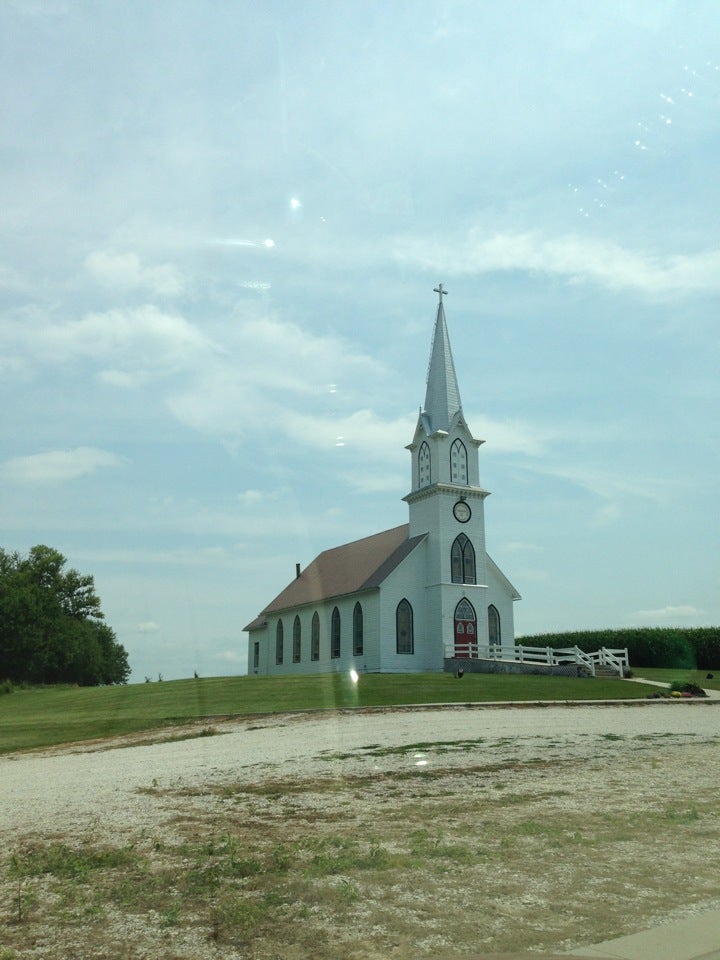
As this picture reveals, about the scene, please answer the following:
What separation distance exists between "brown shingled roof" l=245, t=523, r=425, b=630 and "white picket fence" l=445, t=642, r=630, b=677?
600 cm

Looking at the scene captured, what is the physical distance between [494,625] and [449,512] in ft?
24.0

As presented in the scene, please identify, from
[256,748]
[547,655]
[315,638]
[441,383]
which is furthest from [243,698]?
[441,383]

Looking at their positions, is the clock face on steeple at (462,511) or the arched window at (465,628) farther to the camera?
the clock face on steeple at (462,511)

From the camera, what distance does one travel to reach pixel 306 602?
56.9 meters

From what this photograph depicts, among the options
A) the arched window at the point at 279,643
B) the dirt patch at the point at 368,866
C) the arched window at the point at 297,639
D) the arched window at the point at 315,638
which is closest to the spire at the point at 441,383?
the arched window at the point at 315,638

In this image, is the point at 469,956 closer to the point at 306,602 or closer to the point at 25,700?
the point at 25,700

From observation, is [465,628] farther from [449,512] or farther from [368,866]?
[368,866]

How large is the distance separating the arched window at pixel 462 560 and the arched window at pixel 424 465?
4.16 metres

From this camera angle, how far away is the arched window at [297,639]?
5803 cm

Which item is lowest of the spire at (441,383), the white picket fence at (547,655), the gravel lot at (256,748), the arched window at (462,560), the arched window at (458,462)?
the gravel lot at (256,748)

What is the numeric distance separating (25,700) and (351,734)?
1198 inches

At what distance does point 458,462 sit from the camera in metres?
50.1

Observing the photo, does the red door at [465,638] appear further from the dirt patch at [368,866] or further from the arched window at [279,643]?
the dirt patch at [368,866]

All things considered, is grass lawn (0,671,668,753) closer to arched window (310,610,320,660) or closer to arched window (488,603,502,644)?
arched window (488,603,502,644)
